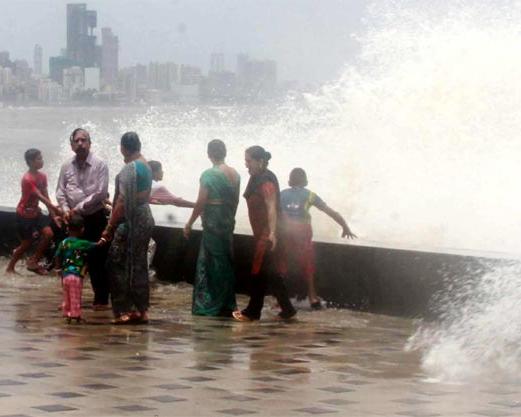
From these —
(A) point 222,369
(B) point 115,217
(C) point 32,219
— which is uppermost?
(B) point 115,217

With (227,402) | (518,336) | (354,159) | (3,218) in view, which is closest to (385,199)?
(354,159)

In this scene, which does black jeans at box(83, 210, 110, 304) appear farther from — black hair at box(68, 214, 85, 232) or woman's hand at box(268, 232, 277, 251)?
woman's hand at box(268, 232, 277, 251)

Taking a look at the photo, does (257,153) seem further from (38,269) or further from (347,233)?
(38,269)

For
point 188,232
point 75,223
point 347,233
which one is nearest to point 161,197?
point 347,233

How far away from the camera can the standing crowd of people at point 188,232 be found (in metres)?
12.1

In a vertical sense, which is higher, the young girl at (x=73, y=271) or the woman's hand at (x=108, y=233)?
the woman's hand at (x=108, y=233)

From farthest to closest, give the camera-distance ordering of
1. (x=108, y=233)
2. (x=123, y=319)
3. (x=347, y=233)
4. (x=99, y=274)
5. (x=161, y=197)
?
(x=161, y=197)
(x=347, y=233)
(x=99, y=274)
(x=108, y=233)
(x=123, y=319)

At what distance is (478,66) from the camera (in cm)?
A: 3231

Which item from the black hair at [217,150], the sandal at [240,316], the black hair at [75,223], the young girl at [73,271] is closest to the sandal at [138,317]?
the young girl at [73,271]

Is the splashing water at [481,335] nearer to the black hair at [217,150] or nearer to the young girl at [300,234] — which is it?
the young girl at [300,234]

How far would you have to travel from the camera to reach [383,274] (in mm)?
12852

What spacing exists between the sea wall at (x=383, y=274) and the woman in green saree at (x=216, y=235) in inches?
38.6

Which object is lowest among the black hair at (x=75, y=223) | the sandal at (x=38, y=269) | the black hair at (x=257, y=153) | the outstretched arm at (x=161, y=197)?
the sandal at (x=38, y=269)

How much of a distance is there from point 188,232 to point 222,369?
3.48m
